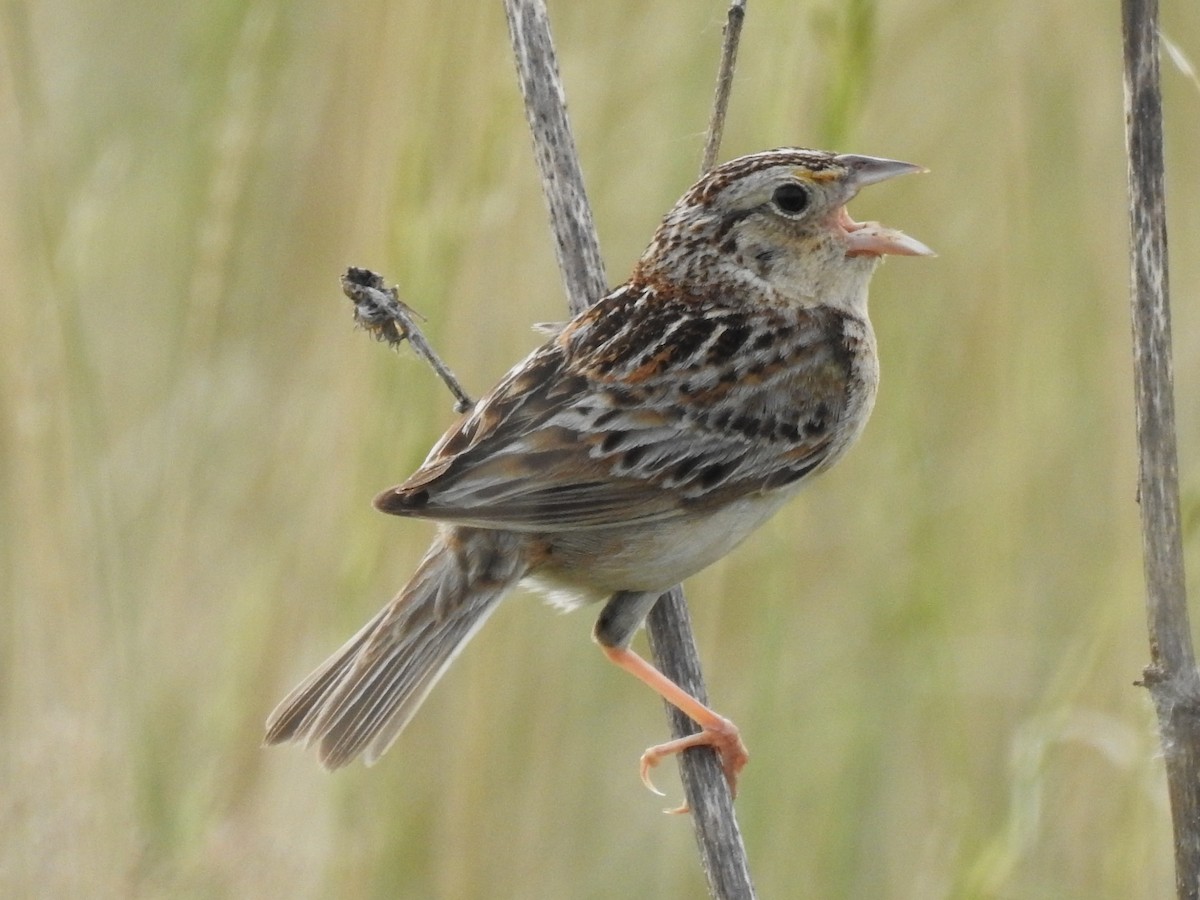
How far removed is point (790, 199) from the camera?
134 inches

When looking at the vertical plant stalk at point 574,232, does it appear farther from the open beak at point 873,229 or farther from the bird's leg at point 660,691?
the open beak at point 873,229

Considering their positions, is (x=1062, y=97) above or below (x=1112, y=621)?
above

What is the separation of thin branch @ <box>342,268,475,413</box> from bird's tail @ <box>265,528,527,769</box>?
0.36 m

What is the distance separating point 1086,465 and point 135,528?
2.32 meters

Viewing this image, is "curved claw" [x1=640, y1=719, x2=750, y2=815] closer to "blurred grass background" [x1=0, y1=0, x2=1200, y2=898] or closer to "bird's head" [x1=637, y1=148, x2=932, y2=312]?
"blurred grass background" [x1=0, y1=0, x2=1200, y2=898]

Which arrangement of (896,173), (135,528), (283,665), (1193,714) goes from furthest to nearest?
(135,528), (283,665), (896,173), (1193,714)

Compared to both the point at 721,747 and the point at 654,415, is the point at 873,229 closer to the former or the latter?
the point at 654,415

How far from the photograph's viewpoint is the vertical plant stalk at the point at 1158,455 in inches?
89.5

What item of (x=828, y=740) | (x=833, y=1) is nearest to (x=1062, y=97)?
(x=833, y=1)

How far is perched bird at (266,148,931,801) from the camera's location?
123 inches

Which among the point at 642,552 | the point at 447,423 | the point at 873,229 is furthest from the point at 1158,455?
the point at 447,423

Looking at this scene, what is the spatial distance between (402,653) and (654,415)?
2.14ft

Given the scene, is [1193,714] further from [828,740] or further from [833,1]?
[828,740]

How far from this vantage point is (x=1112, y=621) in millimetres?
2975
